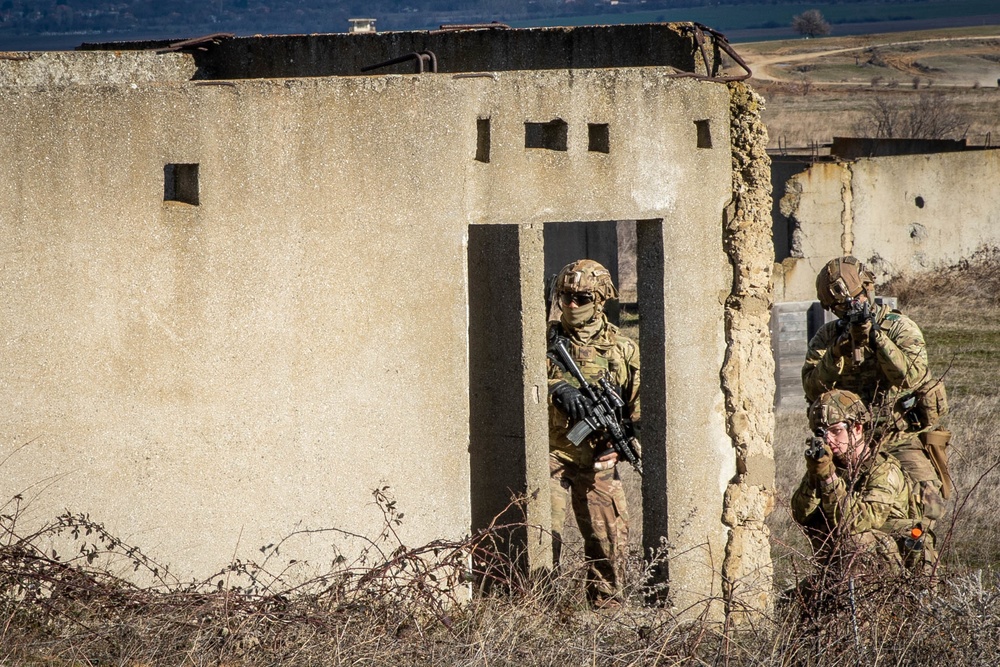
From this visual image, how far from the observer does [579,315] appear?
21.5ft

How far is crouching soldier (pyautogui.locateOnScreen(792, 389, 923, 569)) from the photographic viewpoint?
17.3 feet

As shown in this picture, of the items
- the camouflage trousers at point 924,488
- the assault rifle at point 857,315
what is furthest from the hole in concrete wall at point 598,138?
the camouflage trousers at point 924,488

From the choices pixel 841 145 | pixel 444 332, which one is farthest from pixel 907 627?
pixel 841 145

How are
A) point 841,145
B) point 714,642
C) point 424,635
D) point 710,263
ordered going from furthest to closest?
point 841,145 < point 710,263 < point 714,642 < point 424,635

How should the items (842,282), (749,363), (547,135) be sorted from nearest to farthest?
(547,135)
(749,363)
(842,282)

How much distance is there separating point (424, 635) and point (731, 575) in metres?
1.65

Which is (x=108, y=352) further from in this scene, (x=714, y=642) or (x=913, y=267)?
(x=913, y=267)

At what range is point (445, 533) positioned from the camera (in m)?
5.15

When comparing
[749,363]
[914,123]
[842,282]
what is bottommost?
[749,363]

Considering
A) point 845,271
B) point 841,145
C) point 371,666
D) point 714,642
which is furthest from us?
point 841,145

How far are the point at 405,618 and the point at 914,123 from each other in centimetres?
3129

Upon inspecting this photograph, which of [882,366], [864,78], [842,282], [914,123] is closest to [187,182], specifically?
[842,282]

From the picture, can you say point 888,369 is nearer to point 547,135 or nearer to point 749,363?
point 749,363

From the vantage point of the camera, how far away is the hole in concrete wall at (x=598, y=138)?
517 cm
